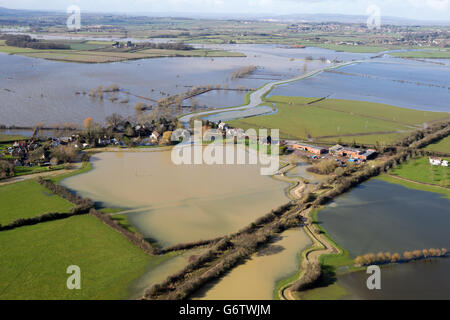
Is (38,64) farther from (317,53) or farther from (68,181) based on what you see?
(317,53)

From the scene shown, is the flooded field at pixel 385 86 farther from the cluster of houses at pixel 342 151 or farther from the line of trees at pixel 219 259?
the line of trees at pixel 219 259

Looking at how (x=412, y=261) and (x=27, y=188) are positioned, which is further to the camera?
(x=27, y=188)

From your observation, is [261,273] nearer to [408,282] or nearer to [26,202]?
[408,282]

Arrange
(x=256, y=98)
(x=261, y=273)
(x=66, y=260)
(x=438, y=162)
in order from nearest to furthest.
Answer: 1. (x=261, y=273)
2. (x=66, y=260)
3. (x=438, y=162)
4. (x=256, y=98)

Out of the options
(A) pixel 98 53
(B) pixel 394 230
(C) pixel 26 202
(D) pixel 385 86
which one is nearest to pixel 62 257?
(C) pixel 26 202
